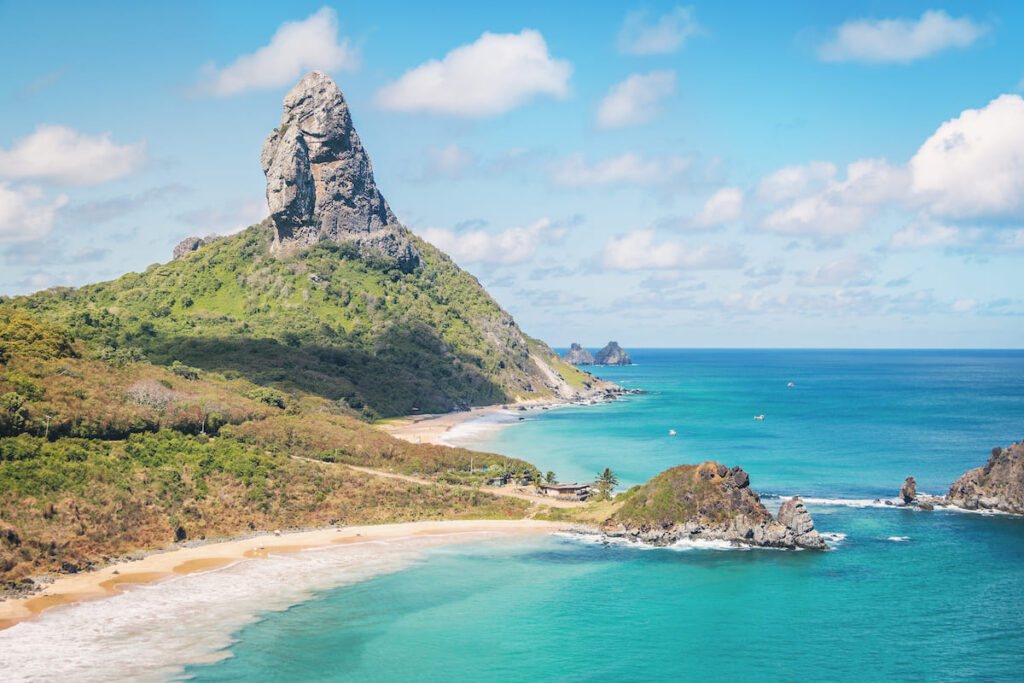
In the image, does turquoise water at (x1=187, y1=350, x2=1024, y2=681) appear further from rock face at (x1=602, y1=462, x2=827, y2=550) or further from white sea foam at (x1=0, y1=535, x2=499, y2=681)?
rock face at (x1=602, y1=462, x2=827, y2=550)

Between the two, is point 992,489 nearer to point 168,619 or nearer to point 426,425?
point 168,619

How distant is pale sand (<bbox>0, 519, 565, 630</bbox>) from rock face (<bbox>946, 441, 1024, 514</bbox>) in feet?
163

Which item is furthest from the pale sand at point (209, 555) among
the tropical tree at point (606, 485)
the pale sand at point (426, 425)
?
the pale sand at point (426, 425)

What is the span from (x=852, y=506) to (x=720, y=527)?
25.7m

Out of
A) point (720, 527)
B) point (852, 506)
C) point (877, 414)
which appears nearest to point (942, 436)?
point (877, 414)

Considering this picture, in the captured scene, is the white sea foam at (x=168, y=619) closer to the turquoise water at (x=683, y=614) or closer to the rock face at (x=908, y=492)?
the turquoise water at (x=683, y=614)

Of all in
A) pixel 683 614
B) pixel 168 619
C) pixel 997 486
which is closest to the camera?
pixel 168 619

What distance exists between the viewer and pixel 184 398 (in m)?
94.2

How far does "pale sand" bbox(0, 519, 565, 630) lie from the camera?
178 ft

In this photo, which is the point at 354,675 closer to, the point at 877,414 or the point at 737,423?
the point at 737,423

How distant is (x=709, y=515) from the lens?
2960 inches

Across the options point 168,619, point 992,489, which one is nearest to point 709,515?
point 992,489

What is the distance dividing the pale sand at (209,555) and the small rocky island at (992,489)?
45.6 metres

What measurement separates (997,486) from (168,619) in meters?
88.3
